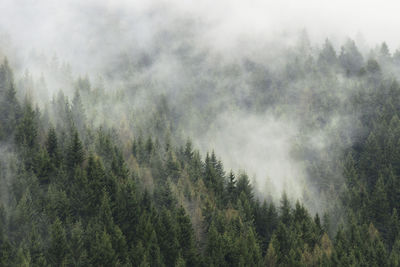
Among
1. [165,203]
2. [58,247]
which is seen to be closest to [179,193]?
[165,203]

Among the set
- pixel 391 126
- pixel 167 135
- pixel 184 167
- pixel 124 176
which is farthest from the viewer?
pixel 167 135

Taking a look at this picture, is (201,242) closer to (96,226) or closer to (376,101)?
(96,226)

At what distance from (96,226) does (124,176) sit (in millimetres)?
23047

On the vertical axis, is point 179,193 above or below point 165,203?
above

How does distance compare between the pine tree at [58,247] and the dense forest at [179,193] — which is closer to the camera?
the pine tree at [58,247]

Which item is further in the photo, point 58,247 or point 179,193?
point 179,193

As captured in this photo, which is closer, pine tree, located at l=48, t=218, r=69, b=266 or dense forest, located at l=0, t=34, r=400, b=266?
pine tree, located at l=48, t=218, r=69, b=266

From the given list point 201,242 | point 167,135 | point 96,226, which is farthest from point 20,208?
point 167,135

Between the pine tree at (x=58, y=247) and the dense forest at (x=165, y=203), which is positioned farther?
the dense forest at (x=165, y=203)

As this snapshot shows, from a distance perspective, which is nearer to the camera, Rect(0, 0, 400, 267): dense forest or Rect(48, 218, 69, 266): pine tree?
Rect(48, 218, 69, 266): pine tree

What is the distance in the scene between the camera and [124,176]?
9762 centimetres

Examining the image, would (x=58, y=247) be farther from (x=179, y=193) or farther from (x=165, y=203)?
(x=179, y=193)

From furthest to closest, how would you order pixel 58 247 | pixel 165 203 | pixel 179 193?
pixel 179 193, pixel 165 203, pixel 58 247

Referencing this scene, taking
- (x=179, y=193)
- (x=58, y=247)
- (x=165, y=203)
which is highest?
(x=179, y=193)
